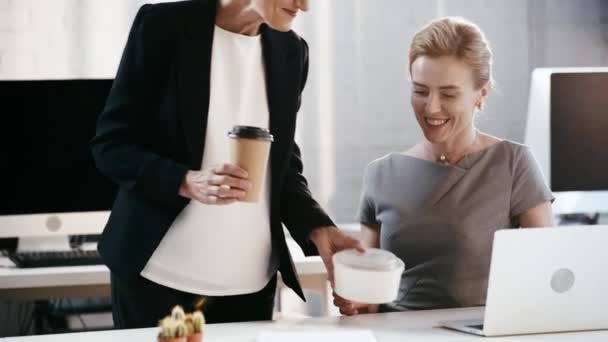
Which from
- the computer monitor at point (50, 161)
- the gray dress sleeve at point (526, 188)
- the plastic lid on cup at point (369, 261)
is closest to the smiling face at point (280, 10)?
the plastic lid on cup at point (369, 261)

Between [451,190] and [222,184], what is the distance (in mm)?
731

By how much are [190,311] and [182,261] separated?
11 cm

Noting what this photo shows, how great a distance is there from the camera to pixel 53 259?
255 centimetres

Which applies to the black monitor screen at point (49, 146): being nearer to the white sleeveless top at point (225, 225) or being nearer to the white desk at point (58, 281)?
the white desk at point (58, 281)

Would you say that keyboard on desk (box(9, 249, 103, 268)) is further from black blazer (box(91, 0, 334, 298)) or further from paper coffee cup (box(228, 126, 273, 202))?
paper coffee cup (box(228, 126, 273, 202))

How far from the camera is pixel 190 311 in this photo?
1636mm

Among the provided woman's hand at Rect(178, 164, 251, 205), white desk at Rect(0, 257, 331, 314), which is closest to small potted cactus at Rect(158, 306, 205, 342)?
woman's hand at Rect(178, 164, 251, 205)

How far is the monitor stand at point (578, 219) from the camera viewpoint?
307 centimetres

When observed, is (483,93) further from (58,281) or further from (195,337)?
(58,281)

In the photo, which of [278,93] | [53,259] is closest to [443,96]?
[278,93]

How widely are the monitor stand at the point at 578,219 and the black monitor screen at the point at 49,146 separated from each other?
1694 millimetres

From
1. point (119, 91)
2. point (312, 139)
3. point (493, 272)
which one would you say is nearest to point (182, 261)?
point (119, 91)

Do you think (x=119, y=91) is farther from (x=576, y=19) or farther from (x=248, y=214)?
(x=576, y=19)

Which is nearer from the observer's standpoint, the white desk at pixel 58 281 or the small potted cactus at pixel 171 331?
the small potted cactus at pixel 171 331
